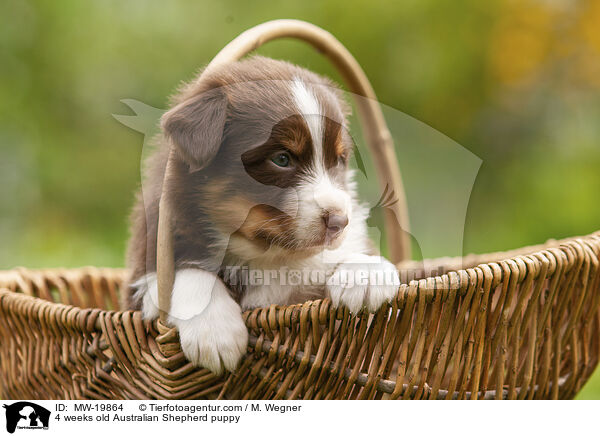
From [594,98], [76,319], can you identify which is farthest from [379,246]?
[594,98]

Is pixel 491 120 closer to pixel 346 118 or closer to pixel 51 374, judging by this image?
pixel 346 118

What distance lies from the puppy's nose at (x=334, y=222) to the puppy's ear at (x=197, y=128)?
1.30ft

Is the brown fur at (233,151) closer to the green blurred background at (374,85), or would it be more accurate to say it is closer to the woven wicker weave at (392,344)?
the woven wicker weave at (392,344)

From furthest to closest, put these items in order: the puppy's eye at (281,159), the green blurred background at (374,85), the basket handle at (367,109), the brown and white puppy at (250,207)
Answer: the green blurred background at (374,85), the basket handle at (367,109), the puppy's eye at (281,159), the brown and white puppy at (250,207)

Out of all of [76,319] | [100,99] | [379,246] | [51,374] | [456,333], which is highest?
[100,99]

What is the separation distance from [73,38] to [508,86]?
2.97 metres

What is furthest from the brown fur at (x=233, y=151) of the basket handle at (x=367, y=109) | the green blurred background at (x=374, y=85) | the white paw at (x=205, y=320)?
the green blurred background at (x=374, y=85)

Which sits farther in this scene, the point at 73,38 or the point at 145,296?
the point at 73,38

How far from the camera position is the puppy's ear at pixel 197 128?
179cm

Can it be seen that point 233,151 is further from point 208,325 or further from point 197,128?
point 208,325

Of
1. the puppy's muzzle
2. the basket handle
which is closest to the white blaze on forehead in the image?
the puppy's muzzle

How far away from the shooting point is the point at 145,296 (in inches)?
77.9

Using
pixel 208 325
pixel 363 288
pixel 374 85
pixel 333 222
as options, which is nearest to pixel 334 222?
pixel 333 222

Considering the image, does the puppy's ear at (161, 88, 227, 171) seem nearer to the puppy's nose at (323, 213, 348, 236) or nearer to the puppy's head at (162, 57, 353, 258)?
the puppy's head at (162, 57, 353, 258)
